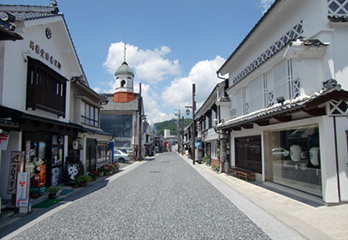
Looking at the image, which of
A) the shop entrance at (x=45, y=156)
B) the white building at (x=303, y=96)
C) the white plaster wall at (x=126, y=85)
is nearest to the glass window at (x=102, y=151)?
the shop entrance at (x=45, y=156)

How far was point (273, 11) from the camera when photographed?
1009 cm

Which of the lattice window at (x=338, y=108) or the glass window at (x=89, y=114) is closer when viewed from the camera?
the lattice window at (x=338, y=108)

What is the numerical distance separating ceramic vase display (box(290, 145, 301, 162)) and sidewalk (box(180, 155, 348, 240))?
138cm

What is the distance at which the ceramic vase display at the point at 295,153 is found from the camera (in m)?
9.65

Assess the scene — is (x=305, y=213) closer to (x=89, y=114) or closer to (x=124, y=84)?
(x=89, y=114)

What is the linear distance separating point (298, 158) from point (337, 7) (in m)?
5.72

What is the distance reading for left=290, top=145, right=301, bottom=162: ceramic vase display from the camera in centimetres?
965

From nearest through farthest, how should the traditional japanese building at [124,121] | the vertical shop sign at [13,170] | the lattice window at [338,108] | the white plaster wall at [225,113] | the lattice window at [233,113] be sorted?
1. the lattice window at [338,108]
2. the vertical shop sign at [13,170]
3. the lattice window at [233,113]
4. the white plaster wall at [225,113]
5. the traditional japanese building at [124,121]

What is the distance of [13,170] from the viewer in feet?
26.5

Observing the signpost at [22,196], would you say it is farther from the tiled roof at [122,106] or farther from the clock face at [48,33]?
the tiled roof at [122,106]

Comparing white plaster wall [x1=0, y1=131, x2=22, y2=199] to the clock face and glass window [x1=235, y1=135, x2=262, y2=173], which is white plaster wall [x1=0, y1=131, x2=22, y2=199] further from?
glass window [x1=235, y1=135, x2=262, y2=173]

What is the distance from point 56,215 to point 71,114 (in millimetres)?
9523

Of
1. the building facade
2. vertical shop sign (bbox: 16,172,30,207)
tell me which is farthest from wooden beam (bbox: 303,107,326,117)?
vertical shop sign (bbox: 16,172,30,207)

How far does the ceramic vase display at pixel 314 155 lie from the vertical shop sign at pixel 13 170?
10376 mm
